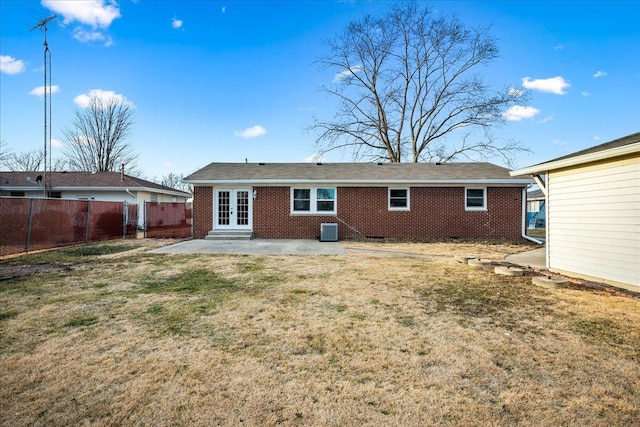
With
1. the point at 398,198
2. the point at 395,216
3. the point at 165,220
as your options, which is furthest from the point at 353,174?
the point at 165,220

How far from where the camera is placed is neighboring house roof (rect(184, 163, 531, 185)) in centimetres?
1385

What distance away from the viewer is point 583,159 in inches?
249

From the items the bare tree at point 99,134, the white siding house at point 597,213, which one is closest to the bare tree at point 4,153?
the bare tree at point 99,134

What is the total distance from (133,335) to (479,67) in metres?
29.1

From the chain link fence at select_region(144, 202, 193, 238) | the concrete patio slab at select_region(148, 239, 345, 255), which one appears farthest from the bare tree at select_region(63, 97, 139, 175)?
the concrete patio slab at select_region(148, 239, 345, 255)

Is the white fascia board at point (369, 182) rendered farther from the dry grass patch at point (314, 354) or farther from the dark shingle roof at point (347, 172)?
the dry grass patch at point (314, 354)

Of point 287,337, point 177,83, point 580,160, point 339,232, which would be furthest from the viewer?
point 177,83

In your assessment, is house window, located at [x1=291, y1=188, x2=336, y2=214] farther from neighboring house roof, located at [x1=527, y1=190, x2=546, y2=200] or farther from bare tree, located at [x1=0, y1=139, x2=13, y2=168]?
bare tree, located at [x1=0, y1=139, x2=13, y2=168]

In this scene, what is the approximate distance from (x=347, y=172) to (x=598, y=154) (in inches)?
396

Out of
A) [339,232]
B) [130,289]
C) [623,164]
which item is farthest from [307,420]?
[339,232]

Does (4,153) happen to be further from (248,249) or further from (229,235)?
(248,249)

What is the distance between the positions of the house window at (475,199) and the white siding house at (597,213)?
6550 mm

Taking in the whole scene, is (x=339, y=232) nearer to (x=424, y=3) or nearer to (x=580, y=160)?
(x=580, y=160)

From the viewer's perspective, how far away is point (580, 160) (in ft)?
21.1
